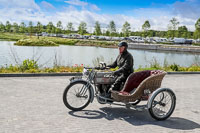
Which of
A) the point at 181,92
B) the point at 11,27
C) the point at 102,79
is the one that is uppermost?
the point at 11,27

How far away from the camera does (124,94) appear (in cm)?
556

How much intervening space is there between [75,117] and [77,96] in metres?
0.61

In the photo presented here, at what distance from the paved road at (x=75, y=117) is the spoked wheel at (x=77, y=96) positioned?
0.57ft

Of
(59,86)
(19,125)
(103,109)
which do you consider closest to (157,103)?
(103,109)

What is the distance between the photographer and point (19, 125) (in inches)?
185

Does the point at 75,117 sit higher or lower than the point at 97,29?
lower

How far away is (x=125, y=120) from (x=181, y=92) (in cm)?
423

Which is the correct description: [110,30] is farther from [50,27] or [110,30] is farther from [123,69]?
[123,69]

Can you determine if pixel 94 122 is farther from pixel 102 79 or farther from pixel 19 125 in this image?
pixel 19 125

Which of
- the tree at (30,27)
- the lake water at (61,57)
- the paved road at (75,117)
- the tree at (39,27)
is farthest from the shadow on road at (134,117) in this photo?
the tree at (39,27)

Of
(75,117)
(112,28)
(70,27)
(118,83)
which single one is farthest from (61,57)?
(70,27)

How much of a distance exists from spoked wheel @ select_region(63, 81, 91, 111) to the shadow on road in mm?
173

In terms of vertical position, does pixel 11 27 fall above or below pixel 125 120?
above

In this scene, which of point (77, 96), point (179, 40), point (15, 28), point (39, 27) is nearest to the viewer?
point (77, 96)
